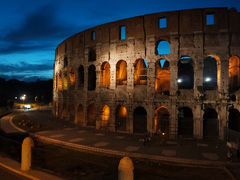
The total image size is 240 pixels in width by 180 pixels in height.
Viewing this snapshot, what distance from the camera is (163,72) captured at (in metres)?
25.7

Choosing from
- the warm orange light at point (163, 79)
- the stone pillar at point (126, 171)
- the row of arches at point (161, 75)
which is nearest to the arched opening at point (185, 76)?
the row of arches at point (161, 75)

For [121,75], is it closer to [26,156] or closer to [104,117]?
[104,117]

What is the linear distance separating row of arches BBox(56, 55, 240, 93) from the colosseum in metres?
0.14

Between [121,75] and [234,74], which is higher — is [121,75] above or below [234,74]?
above

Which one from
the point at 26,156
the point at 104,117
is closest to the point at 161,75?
the point at 104,117

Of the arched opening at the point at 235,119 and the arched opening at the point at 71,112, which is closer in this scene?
the arched opening at the point at 235,119

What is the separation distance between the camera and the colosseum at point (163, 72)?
16.9 m

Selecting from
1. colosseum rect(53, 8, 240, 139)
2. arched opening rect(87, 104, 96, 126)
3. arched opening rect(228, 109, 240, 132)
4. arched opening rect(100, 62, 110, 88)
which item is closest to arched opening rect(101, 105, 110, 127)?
colosseum rect(53, 8, 240, 139)

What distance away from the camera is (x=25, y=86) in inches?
4309

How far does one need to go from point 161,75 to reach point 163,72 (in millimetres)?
594

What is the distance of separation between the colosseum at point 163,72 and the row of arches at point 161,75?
0.45 ft

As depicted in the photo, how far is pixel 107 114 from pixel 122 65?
21.4 ft

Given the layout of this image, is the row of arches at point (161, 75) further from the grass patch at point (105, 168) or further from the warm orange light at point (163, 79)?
the grass patch at point (105, 168)

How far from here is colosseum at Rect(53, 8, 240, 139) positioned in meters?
16.9
